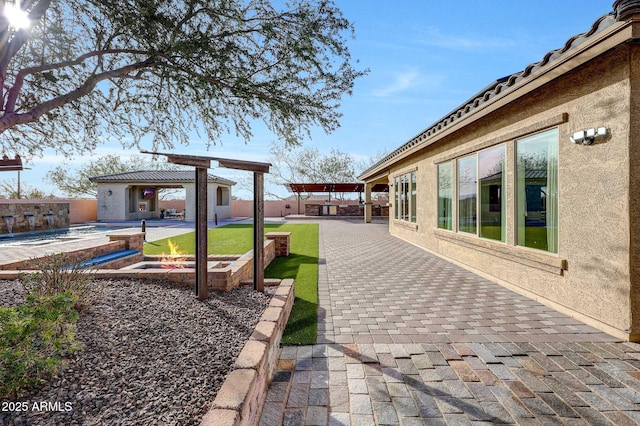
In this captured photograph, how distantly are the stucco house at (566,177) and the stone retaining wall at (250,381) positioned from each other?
3909 millimetres

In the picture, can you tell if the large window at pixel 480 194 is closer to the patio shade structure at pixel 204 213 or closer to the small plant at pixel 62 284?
the patio shade structure at pixel 204 213

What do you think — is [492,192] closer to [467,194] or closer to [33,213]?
[467,194]

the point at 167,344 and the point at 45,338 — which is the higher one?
the point at 45,338

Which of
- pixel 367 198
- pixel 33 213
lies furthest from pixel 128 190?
pixel 367 198

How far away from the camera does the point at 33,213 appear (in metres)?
17.8

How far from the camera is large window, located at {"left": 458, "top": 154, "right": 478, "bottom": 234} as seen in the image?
7270 millimetres

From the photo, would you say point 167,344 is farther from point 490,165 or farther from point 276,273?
point 490,165

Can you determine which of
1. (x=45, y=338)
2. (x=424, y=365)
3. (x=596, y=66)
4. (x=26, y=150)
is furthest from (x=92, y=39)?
(x=596, y=66)

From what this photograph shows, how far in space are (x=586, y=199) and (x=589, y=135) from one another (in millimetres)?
808

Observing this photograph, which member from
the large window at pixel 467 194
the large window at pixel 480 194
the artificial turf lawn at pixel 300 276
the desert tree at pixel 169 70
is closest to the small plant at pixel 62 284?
the desert tree at pixel 169 70

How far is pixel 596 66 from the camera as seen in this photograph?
4.02 meters

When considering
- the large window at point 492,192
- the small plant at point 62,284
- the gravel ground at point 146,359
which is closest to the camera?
the gravel ground at point 146,359

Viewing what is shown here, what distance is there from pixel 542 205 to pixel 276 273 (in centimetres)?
502

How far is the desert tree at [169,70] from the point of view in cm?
447
